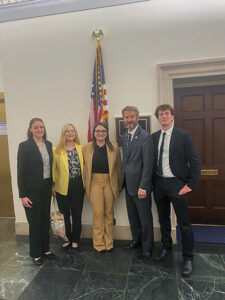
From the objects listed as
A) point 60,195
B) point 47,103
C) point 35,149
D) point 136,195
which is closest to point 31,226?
point 60,195

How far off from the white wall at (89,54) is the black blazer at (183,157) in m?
0.60

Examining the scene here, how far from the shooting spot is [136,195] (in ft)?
7.75

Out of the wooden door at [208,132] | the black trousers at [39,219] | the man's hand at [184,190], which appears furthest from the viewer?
the wooden door at [208,132]

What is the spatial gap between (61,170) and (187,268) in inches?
64.9

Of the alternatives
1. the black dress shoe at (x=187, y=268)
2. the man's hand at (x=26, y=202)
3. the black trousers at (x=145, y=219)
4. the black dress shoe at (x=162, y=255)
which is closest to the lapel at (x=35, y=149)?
the man's hand at (x=26, y=202)

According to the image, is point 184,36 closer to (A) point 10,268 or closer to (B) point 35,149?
(B) point 35,149

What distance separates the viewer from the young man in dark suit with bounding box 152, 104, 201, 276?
6.84 feet

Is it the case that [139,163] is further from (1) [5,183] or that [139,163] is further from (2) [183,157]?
(1) [5,183]

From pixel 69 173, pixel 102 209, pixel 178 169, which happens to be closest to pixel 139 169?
pixel 178 169

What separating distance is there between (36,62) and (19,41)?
37cm

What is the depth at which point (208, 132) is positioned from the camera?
2953 millimetres

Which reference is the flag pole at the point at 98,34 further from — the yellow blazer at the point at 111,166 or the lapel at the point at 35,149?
the lapel at the point at 35,149

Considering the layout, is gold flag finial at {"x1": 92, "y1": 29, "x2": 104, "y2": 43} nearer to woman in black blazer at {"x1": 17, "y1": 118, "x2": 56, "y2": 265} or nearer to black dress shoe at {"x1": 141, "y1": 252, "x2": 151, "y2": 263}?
woman in black blazer at {"x1": 17, "y1": 118, "x2": 56, "y2": 265}

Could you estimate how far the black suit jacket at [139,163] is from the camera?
2.22m
